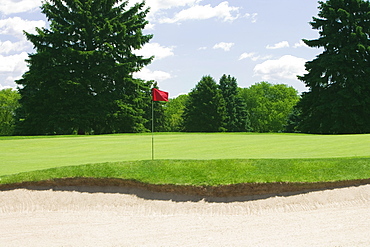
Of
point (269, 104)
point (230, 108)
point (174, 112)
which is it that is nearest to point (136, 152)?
point (230, 108)

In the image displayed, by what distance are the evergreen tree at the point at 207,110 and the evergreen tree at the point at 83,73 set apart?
68.4ft

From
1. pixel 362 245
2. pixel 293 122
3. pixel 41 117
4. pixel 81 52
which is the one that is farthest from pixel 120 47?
pixel 362 245

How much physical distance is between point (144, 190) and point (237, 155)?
4099 mm

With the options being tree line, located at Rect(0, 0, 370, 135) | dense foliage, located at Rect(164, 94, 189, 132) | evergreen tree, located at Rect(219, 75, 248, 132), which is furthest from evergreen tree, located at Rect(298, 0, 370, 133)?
dense foliage, located at Rect(164, 94, 189, 132)

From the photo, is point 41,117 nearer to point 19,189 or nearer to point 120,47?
point 120,47

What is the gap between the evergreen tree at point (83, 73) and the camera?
116ft

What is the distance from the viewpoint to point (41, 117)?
3619 cm

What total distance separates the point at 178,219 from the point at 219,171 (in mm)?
1952

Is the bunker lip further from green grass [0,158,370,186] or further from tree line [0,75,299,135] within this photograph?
tree line [0,75,299,135]

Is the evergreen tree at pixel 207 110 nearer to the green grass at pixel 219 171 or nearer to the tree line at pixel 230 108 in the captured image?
the tree line at pixel 230 108

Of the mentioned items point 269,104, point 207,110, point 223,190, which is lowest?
point 223,190

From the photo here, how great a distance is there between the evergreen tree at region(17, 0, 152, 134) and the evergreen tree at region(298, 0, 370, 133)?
17264 mm

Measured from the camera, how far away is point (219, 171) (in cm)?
805

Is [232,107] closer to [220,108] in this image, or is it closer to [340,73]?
[220,108]
